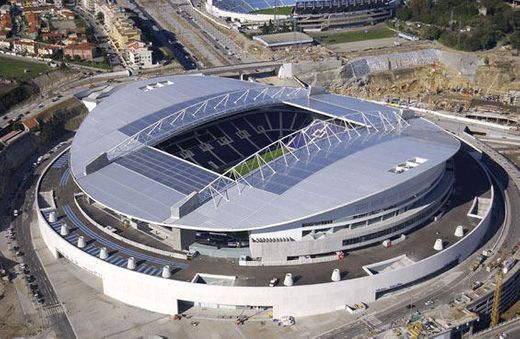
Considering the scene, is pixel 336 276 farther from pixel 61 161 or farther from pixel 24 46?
pixel 24 46

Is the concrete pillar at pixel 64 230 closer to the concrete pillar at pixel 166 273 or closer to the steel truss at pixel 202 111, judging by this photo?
the steel truss at pixel 202 111

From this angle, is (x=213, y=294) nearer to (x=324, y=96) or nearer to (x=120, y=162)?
(x=120, y=162)

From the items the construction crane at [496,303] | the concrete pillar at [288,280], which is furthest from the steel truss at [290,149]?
the construction crane at [496,303]

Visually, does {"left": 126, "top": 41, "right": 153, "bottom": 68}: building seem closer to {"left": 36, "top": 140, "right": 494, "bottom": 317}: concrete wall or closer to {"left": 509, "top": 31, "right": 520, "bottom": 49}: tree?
{"left": 36, "top": 140, "right": 494, "bottom": 317}: concrete wall

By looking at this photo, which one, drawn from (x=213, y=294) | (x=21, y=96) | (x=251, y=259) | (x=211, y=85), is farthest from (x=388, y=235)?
(x=21, y=96)

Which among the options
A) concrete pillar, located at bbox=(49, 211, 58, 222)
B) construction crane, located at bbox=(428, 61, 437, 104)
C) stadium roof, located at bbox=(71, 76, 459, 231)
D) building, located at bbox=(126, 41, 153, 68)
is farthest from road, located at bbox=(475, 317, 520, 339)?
building, located at bbox=(126, 41, 153, 68)

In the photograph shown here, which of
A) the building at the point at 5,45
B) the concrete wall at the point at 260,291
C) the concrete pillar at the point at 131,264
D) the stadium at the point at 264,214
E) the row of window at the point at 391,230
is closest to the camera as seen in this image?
the concrete wall at the point at 260,291
